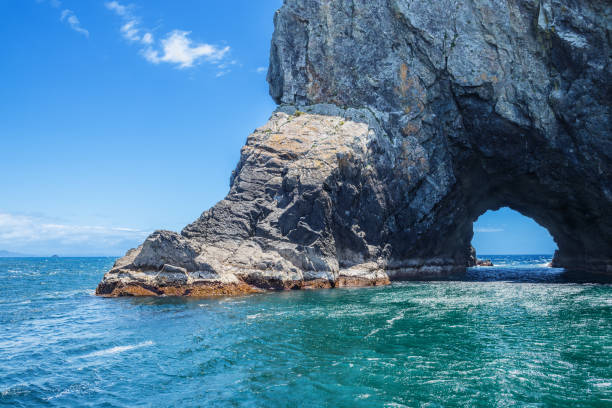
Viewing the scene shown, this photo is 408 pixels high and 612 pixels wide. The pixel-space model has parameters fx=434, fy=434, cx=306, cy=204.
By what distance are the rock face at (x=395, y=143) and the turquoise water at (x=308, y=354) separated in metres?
8.06

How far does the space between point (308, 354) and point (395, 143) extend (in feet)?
102

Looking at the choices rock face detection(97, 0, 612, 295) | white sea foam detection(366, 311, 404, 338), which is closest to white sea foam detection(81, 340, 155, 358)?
white sea foam detection(366, 311, 404, 338)

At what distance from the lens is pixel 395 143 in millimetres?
41812

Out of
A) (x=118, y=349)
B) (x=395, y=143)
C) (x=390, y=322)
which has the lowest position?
(x=118, y=349)

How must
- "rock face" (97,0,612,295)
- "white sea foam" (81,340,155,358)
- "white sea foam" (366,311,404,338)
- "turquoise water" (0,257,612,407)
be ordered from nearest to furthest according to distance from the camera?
"turquoise water" (0,257,612,407)
"white sea foam" (81,340,155,358)
"white sea foam" (366,311,404,338)
"rock face" (97,0,612,295)

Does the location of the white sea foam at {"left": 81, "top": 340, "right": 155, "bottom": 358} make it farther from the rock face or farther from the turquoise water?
the rock face

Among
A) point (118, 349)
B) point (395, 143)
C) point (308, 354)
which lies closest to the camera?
point (308, 354)

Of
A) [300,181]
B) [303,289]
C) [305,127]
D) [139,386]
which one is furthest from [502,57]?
[139,386]

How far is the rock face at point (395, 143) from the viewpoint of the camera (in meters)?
33.0

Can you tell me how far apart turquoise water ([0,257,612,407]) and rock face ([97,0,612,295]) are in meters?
8.06

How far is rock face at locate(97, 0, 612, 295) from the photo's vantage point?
33.0 metres

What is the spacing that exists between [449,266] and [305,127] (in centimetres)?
3001

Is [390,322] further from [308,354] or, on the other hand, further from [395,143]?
[395,143]

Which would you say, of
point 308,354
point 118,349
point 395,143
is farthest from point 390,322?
point 395,143
